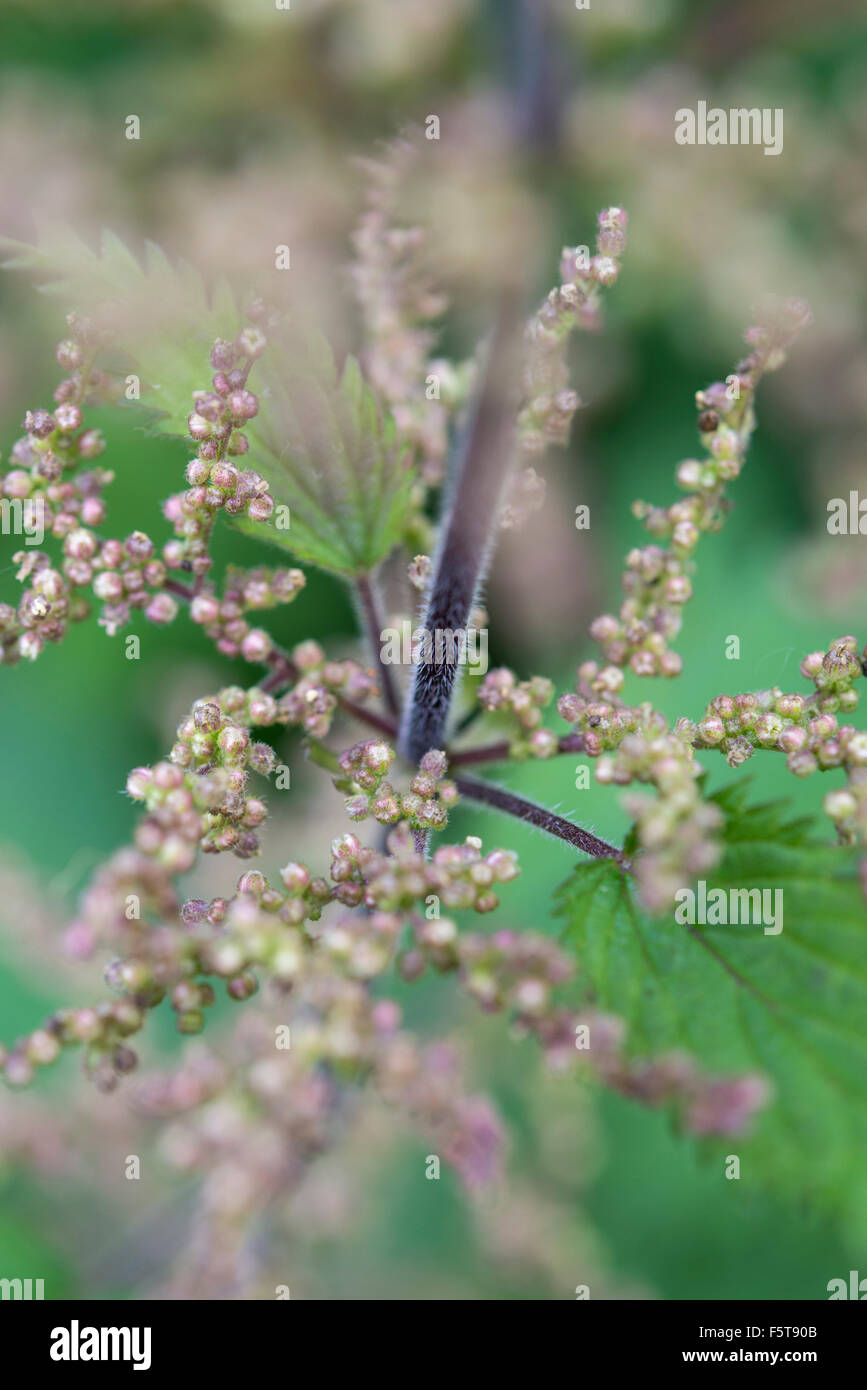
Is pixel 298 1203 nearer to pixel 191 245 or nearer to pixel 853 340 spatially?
pixel 191 245

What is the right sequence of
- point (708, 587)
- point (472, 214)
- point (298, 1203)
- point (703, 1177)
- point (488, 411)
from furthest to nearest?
point (708, 587) → point (703, 1177) → point (472, 214) → point (298, 1203) → point (488, 411)

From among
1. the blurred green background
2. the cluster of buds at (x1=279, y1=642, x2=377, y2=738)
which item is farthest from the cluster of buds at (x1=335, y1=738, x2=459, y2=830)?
the blurred green background

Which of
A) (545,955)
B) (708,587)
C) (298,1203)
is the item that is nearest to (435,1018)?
(298,1203)

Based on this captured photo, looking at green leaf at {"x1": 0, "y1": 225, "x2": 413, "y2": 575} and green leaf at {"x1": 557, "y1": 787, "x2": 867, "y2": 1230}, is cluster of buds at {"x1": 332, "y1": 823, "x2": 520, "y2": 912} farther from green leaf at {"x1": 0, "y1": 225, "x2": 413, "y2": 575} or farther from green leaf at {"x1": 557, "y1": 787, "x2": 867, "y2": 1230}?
green leaf at {"x1": 0, "y1": 225, "x2": 413, "y2": 575}

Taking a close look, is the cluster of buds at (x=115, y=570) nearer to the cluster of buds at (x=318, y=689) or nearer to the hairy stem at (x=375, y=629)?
the cluster of buds at (x=318, y=689)

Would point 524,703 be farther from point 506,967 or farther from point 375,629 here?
point 506,967

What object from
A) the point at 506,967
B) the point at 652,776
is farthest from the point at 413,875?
the point at 652,776

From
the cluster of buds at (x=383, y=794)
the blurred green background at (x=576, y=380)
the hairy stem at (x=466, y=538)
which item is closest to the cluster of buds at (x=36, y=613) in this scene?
the cluster of buds at (x=383, y=794)
